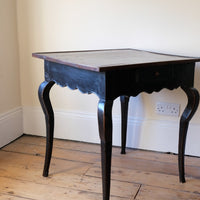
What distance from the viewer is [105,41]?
1.93 meters

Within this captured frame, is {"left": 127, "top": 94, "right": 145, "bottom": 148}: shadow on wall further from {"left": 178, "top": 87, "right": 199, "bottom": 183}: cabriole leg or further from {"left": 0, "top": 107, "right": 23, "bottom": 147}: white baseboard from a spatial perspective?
{"left": 0, "top": 107, "right": 23, "bottom": 147}: white baseboard

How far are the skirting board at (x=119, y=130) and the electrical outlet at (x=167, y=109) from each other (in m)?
0.06

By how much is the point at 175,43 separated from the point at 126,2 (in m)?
0.37

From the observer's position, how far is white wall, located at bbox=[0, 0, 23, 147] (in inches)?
77.9

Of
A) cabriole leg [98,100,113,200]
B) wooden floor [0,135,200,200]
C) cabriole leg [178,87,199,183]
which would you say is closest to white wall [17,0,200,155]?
wooden floor [0,135,200,200]

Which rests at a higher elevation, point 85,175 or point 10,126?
point 10,126

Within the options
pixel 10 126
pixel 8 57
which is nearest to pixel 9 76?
pixel 8 57

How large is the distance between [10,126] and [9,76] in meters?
0.33

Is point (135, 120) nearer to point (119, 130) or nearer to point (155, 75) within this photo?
point (119, 130)

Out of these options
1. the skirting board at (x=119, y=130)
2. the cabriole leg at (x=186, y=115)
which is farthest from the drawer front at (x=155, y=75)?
the skirting board at (x=119, y=130)

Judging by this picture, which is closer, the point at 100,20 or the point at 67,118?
the point at 100,20

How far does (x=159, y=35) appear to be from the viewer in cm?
183

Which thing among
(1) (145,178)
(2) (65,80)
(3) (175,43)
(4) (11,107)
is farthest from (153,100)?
(4) (11,107)

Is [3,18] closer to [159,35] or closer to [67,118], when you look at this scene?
[67,118]
